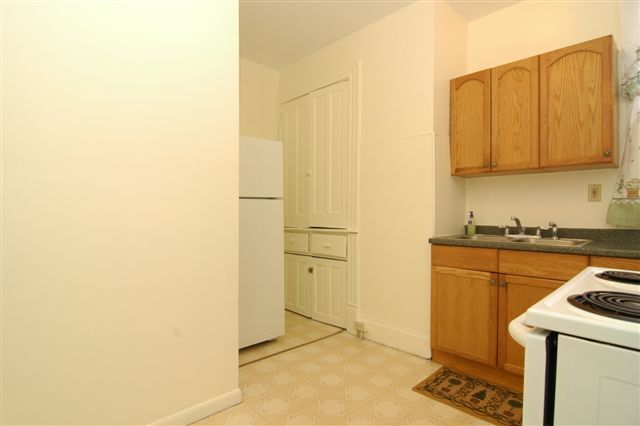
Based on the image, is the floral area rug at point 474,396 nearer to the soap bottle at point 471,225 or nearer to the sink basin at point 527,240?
the sink basin at point 527,240

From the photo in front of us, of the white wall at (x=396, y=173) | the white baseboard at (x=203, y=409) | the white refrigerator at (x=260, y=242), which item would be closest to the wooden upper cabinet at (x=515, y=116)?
the white wall at (x=396, y=173)

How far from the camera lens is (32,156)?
132cm

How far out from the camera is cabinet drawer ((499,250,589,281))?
1817mm

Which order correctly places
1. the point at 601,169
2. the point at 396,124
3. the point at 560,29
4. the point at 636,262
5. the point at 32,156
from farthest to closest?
1. the point at 396,124
2. the point at 560,29
3. the point at 601,169
4. the point at 636,262
5. the point at 32,156

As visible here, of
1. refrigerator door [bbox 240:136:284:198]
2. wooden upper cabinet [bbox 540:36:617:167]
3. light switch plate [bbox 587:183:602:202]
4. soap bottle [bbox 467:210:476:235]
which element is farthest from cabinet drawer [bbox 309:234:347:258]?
light switch plate [bbox 587:183:602:202]

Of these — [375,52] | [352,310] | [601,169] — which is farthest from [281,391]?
[375,52]

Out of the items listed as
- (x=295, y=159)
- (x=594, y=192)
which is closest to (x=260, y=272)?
(x=295, y=159)

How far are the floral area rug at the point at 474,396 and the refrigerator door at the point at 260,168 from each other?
1.72 meters

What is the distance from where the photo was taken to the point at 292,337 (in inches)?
115

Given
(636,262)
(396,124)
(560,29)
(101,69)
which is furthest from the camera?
(396,124)

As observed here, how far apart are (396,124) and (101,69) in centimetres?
198

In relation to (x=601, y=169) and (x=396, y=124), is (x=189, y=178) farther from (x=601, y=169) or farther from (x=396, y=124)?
(x=601, y=169)

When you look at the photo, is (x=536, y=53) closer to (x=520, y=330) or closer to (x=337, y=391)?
(x=520, y=330)

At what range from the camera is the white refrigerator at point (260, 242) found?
258 cm
